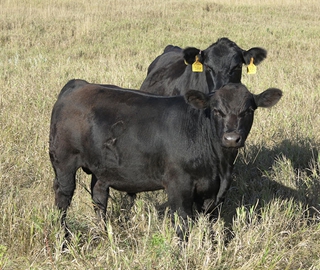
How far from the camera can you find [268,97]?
13.8 feet

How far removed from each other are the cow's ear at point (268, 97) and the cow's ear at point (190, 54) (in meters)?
2.74

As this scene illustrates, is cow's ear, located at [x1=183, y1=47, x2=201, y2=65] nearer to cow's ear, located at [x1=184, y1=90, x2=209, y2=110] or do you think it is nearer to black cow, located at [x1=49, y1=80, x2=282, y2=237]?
black cow, located at [x1=49, y1=80, x2=282, y2=237]

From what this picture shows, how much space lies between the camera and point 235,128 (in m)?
3.92

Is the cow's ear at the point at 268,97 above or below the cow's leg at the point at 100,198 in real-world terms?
above

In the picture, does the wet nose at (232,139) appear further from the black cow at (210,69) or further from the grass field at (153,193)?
the black cow at (210,69)

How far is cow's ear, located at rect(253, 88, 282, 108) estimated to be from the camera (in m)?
4.19

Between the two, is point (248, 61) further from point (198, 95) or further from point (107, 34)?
point (107, 34)

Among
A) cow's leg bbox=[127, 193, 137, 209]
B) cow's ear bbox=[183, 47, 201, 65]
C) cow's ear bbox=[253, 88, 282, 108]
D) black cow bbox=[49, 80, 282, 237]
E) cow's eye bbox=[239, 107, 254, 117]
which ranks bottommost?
cow's leg bbox=[127, 193, 137, 209]

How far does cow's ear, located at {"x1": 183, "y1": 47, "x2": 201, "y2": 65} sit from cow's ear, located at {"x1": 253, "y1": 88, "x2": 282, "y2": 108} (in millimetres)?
2742

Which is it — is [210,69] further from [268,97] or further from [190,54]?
[268,97]

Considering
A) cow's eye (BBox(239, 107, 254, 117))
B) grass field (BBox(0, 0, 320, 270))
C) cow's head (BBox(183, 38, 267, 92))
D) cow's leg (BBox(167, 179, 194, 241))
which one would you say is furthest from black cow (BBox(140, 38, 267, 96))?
cow's leg (BBox(167, 179, 194, 241))

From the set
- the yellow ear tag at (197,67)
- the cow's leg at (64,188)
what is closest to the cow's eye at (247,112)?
the cow's leg at (64,188)

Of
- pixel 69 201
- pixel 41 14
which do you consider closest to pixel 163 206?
pixel 69 201

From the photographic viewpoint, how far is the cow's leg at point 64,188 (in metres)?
4.70
